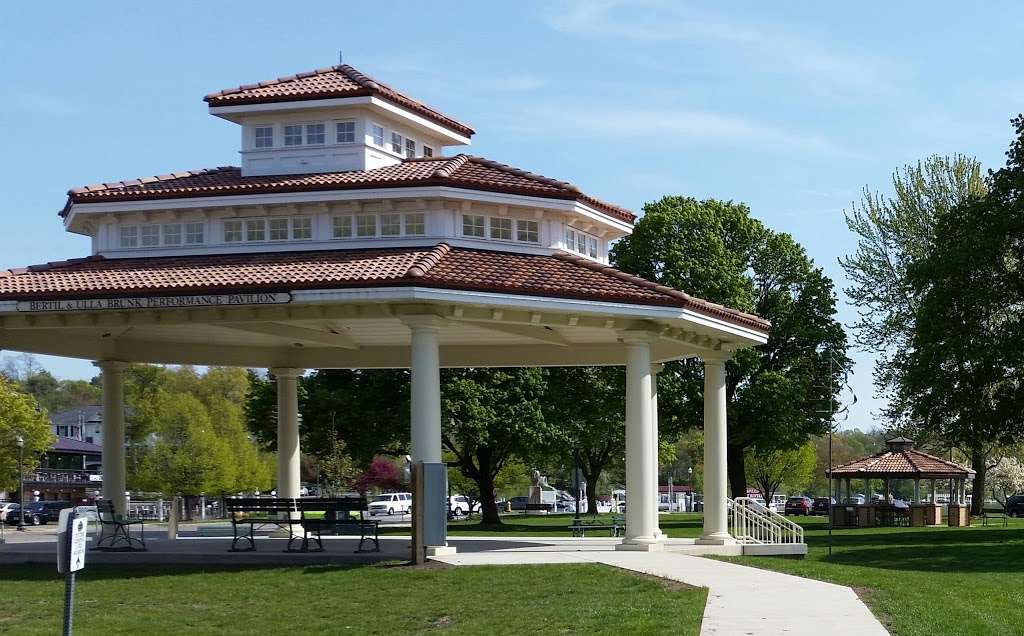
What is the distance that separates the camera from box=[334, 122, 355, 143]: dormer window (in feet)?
102

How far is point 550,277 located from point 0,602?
11211 mm

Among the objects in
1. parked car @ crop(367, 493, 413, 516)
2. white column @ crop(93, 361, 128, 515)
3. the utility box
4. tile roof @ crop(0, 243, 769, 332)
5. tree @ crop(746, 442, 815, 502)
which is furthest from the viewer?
tree @ crop(746, 442, 815, 502)

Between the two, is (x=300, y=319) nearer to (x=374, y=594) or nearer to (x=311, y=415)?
(x=374, y=594)

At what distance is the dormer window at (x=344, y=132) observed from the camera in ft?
102

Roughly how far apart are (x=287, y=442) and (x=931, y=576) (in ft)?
53.1

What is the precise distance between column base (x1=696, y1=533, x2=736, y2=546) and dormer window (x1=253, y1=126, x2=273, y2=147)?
13002 mm

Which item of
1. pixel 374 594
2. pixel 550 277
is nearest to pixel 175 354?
pixel 550 277

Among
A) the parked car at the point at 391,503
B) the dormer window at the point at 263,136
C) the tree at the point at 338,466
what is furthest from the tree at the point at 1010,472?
the dormer window at the point at 263,136

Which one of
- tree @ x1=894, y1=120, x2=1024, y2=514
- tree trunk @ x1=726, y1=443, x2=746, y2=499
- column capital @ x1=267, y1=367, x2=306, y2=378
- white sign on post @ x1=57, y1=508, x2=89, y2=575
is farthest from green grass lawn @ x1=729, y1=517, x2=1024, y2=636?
column capital @ x1=267, y1=367, x2=306, y2=378

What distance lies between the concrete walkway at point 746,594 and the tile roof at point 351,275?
4761 mm

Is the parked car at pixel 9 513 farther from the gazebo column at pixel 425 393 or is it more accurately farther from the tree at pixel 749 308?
the gazebo column at pixel 425 393

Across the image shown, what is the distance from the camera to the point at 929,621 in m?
17.2

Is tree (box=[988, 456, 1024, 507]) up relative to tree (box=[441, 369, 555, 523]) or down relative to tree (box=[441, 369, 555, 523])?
down

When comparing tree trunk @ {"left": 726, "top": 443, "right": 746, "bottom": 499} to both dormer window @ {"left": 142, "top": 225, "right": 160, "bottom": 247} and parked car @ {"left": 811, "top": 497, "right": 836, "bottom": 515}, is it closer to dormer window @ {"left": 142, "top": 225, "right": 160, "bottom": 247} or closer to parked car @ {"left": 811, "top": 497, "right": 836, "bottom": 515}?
parked car @ {"left": 811, "top": 497, "right": 836, "bottom": 515}
